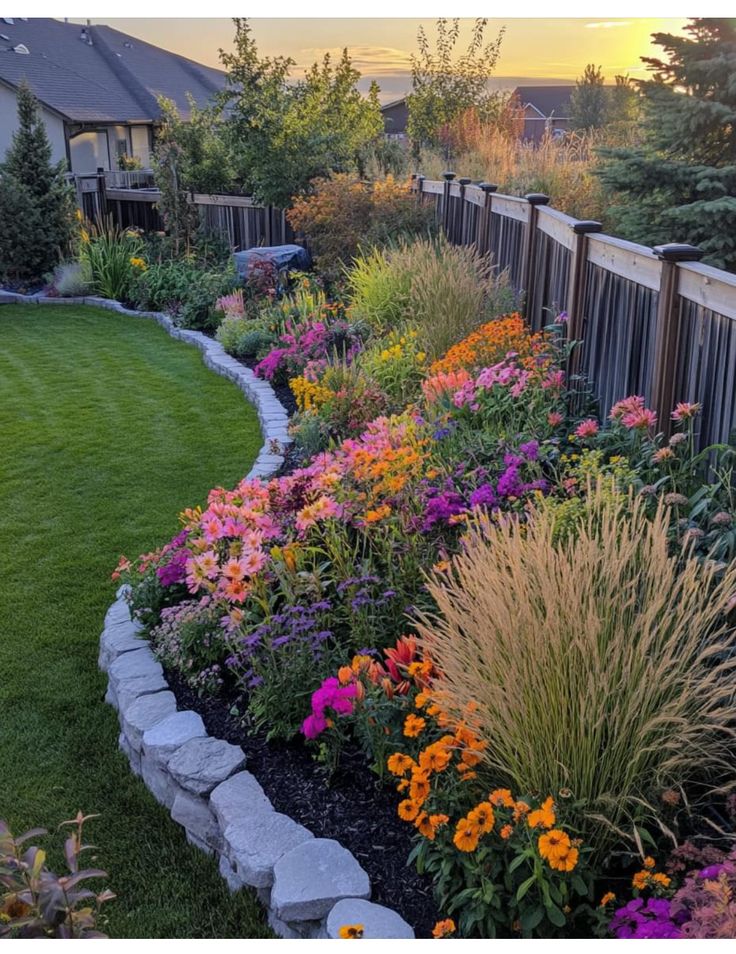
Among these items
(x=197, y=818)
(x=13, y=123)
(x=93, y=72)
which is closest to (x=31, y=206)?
(x=197, y=818)

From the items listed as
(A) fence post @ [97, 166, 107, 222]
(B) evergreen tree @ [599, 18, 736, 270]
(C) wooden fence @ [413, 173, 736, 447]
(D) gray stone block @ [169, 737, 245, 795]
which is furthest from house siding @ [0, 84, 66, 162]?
(D) gray stone block @ [169, 737, 245, 795]

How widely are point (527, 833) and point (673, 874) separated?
1.13ft

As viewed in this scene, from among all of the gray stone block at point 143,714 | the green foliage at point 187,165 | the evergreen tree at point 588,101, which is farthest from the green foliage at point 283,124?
the evergreen tree at point 588,101

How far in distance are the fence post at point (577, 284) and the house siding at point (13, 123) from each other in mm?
22654

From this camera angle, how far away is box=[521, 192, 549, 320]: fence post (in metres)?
6.26

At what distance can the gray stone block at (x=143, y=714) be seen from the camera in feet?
9.58

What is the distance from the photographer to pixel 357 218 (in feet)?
32.8

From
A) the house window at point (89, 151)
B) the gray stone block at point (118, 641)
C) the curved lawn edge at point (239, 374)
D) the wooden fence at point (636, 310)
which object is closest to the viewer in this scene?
the wooden fence at point (636, 310)

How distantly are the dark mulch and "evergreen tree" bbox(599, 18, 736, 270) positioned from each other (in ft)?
24.1

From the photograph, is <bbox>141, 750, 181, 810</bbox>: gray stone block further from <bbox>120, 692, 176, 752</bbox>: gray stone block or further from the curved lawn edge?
the curved lawn edge

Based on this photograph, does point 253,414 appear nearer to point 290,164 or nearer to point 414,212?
point 414,212

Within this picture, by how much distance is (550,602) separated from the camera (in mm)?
2160

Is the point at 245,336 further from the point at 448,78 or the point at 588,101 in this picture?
the point at 588,101

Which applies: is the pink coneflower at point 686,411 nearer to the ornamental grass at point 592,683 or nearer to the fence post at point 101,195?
the ornamental grass at point 592,683
